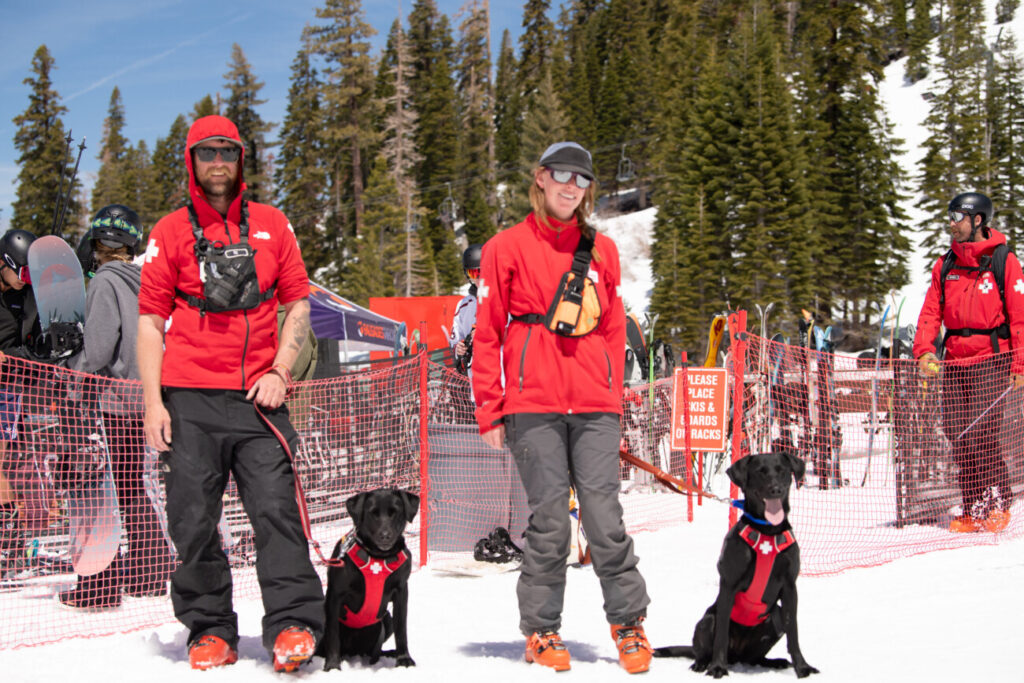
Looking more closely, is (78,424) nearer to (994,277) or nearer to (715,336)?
(994,277)

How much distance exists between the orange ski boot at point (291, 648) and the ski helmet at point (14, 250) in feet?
12.3

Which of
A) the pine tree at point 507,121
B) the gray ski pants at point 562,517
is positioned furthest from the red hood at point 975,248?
the pine tree at point 507,121

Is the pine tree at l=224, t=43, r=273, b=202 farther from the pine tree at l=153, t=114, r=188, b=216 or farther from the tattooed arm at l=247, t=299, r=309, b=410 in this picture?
the tattooed arm at l=247, t=299, r=309, b=410

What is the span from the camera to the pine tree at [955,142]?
158 ft

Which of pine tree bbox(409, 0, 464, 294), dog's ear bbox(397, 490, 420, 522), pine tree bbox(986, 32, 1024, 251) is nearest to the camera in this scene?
dog's ear bbox(397, 490, 420, 522)

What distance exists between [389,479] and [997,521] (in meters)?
4.82

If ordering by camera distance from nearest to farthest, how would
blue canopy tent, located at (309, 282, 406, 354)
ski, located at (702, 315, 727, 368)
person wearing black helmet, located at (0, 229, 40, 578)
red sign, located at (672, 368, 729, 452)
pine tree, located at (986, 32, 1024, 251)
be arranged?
1. person wearing black helmet, located at (0, 229, 40, 578)
2. red sign, located at (672, 368, 729, 452)
3. ski, located at (702, 315, 727, 368)
4. blue canopy tent, located at (309, 282, 406, 354)
5. pine tree, located at (986, 32, 1024, 251)

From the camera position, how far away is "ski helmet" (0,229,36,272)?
5363mm

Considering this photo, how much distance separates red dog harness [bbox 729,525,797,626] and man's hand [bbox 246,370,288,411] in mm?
1853

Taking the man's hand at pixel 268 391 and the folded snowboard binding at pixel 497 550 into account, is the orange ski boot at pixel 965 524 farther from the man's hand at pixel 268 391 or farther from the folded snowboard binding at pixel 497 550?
the man's hand at pixel 268 391

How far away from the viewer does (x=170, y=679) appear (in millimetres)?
2984

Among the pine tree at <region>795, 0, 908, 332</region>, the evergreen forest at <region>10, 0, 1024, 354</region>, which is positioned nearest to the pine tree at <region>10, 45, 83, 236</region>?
the evergreen forest at <region>10, 0, 1024, 354</region>

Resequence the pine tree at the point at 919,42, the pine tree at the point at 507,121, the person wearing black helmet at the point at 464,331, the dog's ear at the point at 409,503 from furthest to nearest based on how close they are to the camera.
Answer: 1. the pine tree at the point at 919,42
2. the pine tree at the point at 507,121
3. the person wearing black helmet at the point at 464,331
4. the dog's ear at the point at 409,503

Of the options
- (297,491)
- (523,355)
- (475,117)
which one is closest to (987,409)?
(523,355)
